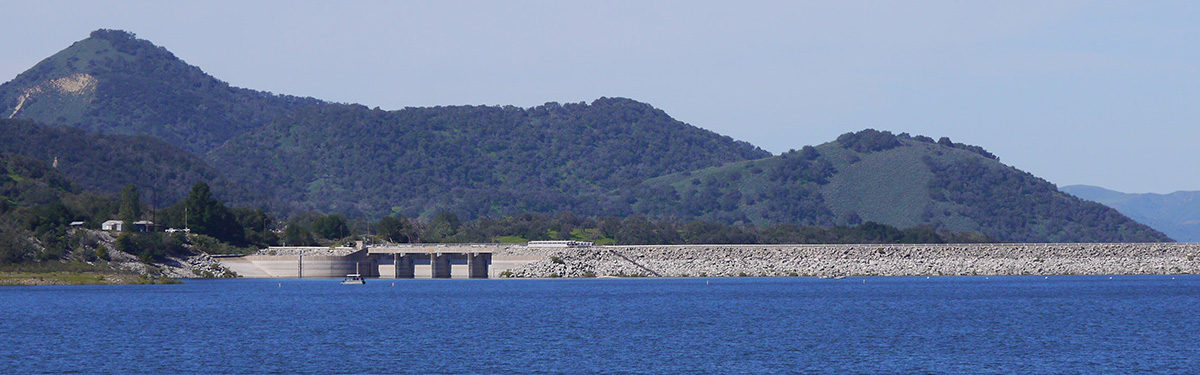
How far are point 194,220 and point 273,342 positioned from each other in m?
98.0

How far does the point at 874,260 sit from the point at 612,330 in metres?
75.5

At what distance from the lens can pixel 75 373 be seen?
51406mm

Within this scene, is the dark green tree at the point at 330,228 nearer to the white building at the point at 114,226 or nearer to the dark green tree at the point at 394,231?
the dark green tree at the point at 394,231

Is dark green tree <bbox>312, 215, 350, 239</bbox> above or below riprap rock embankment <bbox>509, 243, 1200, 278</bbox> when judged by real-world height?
above

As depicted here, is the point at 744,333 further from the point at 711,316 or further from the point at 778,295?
the point at 778,295

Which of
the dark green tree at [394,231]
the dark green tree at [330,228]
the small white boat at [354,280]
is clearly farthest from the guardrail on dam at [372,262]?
the dark green tree at [330,228]

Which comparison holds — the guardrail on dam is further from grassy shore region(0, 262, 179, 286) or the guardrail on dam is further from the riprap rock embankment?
grassy shore region(0, 262, 179, 286)

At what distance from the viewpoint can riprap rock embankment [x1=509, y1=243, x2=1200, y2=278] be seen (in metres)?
140

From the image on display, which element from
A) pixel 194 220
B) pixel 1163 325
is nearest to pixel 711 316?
pixel 1163 325

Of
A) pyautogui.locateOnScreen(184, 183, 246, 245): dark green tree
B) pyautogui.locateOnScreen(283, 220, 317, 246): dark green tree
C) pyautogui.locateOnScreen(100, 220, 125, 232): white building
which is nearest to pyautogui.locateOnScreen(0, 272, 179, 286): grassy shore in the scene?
pyautogui.locateOnScreen(100, 220, 125, 232): white building

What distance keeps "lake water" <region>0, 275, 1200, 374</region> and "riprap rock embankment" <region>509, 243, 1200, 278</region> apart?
84.2ft

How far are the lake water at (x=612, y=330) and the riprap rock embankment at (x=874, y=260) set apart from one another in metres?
25.7

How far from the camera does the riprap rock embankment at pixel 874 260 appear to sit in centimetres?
13988

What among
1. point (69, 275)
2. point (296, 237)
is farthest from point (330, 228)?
point (69, 275)
